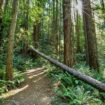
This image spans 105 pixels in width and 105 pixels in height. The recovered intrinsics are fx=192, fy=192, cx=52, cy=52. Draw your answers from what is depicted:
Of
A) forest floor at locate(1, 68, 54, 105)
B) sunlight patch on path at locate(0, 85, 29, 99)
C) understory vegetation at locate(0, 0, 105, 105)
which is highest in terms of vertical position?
understory vegetation at locate(0, 0, 105, 105)

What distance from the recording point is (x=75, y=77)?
930cm

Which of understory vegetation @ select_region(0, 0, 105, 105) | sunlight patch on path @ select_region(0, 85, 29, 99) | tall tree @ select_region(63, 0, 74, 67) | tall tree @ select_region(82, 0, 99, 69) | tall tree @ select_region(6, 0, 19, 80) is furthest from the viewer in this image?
tall tree @ select_region(82, 0, 99, 69)

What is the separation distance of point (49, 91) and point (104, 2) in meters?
18.4

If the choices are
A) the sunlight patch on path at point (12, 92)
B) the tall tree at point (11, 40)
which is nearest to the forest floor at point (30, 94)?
the sunlight patch on path at point (12, 92)

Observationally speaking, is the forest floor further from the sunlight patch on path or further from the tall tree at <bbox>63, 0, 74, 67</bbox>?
the tall tree at <bbox>63, 0, 74, 67</bbox>

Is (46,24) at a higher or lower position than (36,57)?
higher

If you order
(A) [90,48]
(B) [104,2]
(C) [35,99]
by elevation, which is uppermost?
(B) [104,2]

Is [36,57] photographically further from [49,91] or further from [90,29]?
[49,91]

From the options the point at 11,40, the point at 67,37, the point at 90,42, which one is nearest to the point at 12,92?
the point at 11,40

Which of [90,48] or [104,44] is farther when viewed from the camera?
[104,44]

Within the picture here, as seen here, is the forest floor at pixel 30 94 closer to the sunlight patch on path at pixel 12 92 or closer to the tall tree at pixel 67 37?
the sunlight patch on path at pixel 12 92

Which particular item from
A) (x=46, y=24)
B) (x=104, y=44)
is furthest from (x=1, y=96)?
(x=46, y=24)

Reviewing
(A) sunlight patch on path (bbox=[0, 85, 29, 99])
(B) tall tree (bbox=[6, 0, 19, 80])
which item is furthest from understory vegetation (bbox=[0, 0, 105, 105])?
(A) sunlight patch on path (bbox=[0, 85, 29, 99])

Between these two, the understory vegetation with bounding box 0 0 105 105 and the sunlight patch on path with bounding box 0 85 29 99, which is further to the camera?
the understory vegetation with bounding box 0 0 105 105
